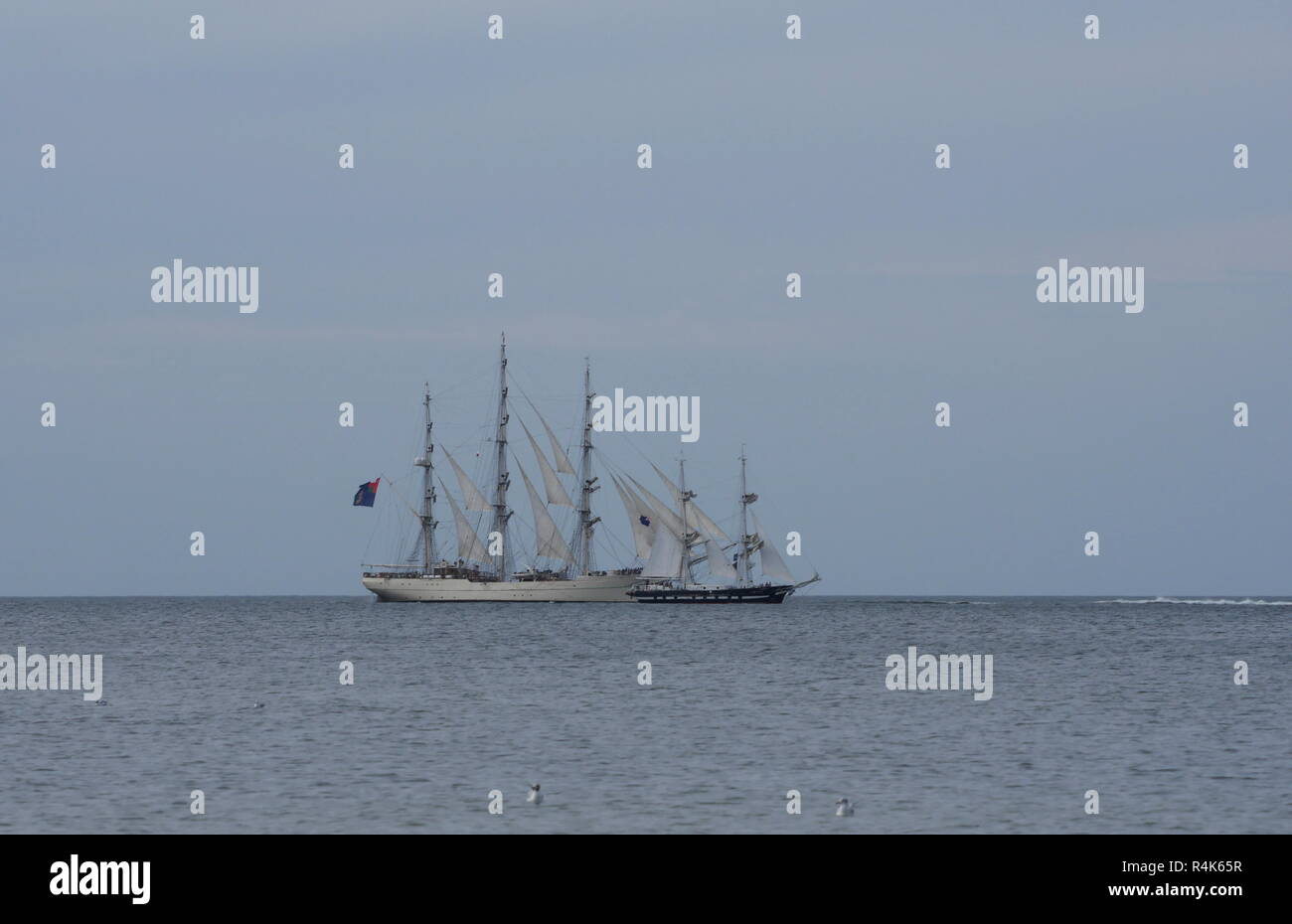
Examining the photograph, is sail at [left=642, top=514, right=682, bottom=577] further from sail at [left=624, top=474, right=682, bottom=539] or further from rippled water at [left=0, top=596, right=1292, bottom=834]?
rippled water at [left=0, top=596, right=1292, bottom=834]

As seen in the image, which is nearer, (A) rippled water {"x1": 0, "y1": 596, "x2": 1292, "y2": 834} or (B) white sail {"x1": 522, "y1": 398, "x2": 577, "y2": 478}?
(A) rippled water {"x1": 0, "y1": 596, "x2": 1292, "y2": 834}

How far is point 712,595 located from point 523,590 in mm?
21969

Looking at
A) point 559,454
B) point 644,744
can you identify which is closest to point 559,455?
point 559,454

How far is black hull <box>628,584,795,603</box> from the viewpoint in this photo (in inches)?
7200

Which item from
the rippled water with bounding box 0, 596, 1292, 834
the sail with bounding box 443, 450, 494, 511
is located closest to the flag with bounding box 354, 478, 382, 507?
the sail with bounding box 443, 450, 494, 511

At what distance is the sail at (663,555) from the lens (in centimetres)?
17462

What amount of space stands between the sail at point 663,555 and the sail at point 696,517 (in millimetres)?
3262

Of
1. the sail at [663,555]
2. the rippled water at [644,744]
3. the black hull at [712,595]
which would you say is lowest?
the rippled water at [644,744]

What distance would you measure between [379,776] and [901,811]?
1151 centimetres

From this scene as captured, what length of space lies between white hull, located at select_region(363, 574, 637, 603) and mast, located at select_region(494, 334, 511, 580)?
2.51 m

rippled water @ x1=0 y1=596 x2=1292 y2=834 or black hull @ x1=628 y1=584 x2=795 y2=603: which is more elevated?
black hull @ x1=628 y1=584 x2=795 y2=603

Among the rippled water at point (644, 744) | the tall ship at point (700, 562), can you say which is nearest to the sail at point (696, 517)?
the tall ship at point (700, 562)

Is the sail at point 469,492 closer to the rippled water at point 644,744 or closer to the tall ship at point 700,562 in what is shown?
the tall ship at point 700,562

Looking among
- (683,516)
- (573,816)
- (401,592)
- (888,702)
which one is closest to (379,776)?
(573,816)
